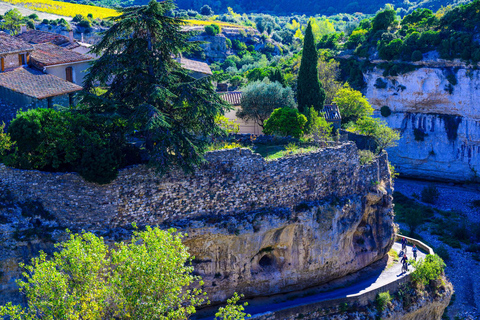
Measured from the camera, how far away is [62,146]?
904 inches

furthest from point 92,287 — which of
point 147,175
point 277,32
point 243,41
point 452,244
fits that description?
point 277,32

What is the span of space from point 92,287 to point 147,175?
7.31 meters

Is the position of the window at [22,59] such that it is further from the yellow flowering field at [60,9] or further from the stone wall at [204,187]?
the yellow flowering field at [60,9]

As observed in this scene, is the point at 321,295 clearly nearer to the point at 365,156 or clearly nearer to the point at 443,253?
the point at 365,156

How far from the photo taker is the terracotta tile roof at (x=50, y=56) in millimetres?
32406

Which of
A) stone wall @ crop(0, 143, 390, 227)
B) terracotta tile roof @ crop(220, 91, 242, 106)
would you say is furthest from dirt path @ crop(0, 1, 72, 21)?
stone wall @ crop(0, 143, 390, 227)

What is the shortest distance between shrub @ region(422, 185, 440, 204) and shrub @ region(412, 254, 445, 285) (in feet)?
76.4

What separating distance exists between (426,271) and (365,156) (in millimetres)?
7414

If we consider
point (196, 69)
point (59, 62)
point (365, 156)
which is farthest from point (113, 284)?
point (196, 69)

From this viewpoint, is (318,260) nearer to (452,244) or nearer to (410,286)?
(410,286)

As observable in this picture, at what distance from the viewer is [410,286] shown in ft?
106

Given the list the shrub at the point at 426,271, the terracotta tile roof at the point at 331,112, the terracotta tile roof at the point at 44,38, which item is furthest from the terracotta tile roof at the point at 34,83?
the shrub at the point at 426,271

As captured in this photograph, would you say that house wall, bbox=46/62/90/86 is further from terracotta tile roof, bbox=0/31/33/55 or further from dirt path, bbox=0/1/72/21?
dirt path, bbox=0/1/72/21

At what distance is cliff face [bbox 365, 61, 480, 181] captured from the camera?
2454 inches
